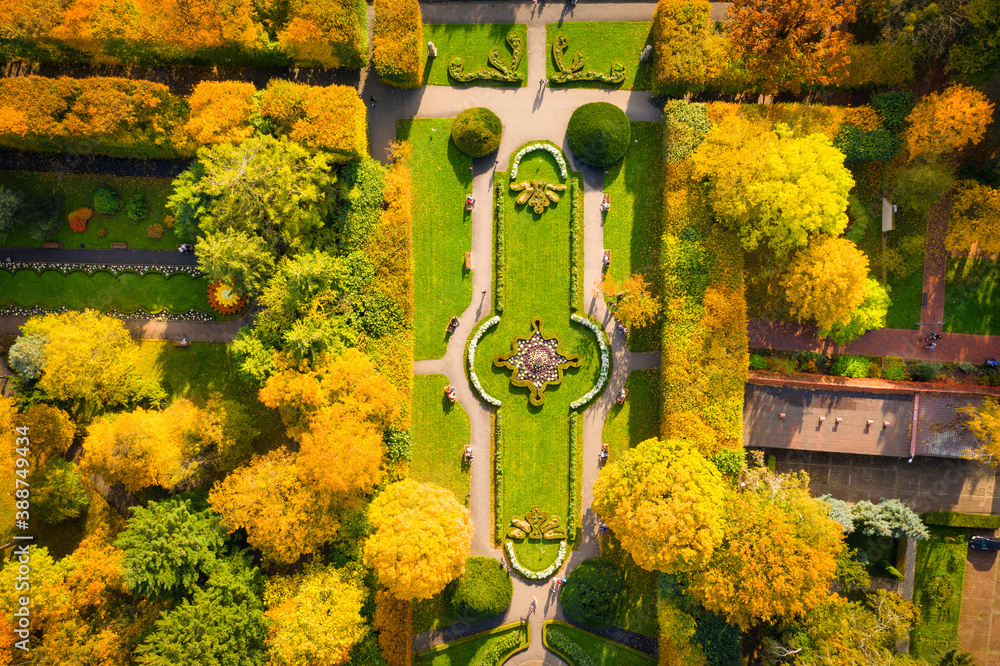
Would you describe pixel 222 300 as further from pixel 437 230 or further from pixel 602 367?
pixel 602 367

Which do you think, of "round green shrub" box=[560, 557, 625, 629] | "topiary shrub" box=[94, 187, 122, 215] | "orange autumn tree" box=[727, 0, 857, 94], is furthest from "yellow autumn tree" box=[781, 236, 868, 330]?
"topiary shrub" box=[94, 187, 122, 215]

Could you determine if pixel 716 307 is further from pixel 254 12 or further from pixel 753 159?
pixel 254 12

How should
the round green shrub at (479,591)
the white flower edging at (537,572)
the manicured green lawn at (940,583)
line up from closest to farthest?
1. the round green shrub at (479,591)
2. the manicured green lawn at (940,583)
3. the white flower edging at (537,572)

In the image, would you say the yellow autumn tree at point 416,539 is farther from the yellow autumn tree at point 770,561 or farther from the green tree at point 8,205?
the green tree at point 8,205

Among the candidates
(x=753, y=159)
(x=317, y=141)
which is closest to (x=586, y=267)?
(x=753, y=159)

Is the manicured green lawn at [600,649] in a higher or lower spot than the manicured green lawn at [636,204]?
lower

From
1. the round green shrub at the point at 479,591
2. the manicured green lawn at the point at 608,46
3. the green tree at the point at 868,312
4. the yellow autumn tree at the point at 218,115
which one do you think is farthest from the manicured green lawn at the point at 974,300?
the yellow autumn tree at the point at 218,115

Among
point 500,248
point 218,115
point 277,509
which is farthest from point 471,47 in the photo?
point 277,509
